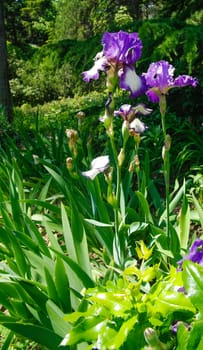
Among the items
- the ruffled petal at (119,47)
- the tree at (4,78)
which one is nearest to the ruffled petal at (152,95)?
the ruffled petal at (119,47)

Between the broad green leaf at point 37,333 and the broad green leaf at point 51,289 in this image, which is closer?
the broad green leaf at point 37,333

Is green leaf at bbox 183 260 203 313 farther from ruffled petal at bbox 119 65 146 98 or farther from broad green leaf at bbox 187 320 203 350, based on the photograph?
ruffled petal at bbox 119 65 146 98

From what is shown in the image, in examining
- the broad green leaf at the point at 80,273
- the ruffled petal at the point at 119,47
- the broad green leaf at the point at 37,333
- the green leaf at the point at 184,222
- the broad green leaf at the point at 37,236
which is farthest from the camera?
the green leaf at the point at 184,222

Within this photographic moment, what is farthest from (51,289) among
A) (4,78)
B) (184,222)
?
(4,78)

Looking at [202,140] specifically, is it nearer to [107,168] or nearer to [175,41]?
[175,41]

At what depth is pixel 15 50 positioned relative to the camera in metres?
16.1

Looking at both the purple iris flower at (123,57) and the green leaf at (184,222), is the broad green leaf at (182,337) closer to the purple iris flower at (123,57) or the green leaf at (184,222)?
the purple iris flower at (123,57)

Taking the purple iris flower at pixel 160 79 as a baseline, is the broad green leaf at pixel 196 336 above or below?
below

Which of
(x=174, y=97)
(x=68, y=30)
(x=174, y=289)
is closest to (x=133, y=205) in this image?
(x=174, y=289)

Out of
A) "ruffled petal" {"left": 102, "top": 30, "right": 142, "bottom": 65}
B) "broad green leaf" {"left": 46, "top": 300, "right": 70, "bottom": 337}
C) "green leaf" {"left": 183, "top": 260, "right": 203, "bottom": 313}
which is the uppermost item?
"ruffled petal" {"left": 102, "top": 30, "right": 142, "bottom": 65}

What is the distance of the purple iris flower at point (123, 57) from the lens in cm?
128

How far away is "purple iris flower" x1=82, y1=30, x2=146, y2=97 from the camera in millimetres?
1276

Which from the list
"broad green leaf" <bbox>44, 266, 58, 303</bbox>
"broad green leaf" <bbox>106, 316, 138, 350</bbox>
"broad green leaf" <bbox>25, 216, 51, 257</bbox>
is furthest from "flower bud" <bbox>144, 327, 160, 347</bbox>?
"broad green leaf" <bbox>25, 216, 51, 257</bbox>

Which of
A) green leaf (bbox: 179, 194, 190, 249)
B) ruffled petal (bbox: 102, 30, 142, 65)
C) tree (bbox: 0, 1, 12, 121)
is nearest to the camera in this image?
ruffled petal (bbox: 102, 30, 142, 65)
